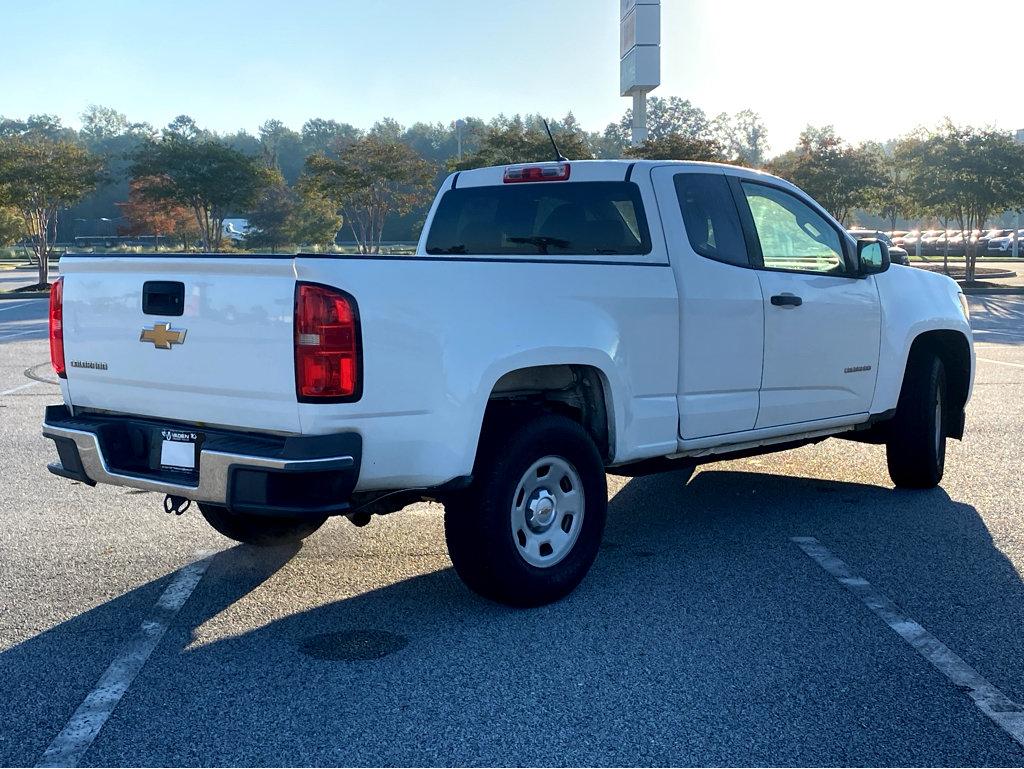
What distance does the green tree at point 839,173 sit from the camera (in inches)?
1580

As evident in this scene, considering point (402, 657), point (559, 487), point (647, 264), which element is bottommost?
point (402, 657)

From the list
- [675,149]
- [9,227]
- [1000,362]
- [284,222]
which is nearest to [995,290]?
[675,149]

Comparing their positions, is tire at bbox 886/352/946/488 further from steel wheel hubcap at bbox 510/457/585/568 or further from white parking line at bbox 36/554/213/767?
white parking line at bbox 36/554/213/767

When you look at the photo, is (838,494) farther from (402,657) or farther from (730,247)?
(402,657)

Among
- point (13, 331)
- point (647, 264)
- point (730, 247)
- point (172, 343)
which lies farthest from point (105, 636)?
point (13, 331)

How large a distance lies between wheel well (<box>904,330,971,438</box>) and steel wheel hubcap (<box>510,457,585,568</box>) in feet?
11.4

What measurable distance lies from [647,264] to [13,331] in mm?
17768

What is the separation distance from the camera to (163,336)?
4602 mm

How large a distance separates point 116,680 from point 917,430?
519 centimetres

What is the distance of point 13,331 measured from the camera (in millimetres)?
20359

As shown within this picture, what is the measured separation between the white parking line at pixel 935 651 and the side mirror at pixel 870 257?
70.5 inches

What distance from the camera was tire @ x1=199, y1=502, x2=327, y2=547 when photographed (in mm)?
5824

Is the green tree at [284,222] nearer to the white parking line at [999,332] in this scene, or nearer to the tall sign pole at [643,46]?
the tall sign pole at [643,46]

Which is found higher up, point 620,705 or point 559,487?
point 559,487
